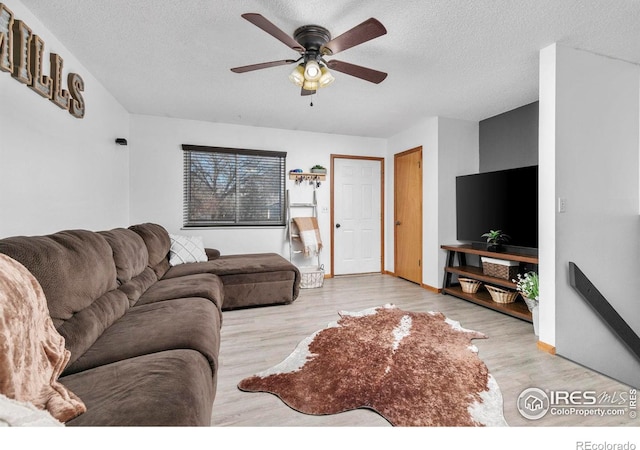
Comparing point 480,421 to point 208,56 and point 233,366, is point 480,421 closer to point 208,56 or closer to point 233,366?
point 233,366

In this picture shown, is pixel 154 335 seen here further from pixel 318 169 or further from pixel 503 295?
pixel 318 169

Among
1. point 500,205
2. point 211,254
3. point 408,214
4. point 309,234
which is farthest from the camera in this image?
point 408,214

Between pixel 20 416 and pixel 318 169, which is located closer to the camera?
pixel 20 416

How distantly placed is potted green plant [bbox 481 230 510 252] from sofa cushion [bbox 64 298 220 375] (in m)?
3.21

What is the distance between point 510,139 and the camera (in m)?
3.89

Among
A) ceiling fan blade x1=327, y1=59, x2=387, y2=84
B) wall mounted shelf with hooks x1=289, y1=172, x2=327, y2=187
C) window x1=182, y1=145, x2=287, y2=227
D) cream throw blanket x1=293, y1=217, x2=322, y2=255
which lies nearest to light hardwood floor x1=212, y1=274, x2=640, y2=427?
cream throw blanket x1=293, y1=217, x2=322, y2=255

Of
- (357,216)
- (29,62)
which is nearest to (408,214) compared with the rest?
(357,216)

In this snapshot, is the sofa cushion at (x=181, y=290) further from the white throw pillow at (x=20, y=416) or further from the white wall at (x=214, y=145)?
the white wall at (x=214, y=145)

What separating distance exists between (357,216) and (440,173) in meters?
1.64

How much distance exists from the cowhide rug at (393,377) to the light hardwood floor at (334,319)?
0.25 feet

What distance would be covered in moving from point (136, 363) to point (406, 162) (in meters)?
4.59

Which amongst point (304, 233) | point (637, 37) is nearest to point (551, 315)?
point (637, 37)

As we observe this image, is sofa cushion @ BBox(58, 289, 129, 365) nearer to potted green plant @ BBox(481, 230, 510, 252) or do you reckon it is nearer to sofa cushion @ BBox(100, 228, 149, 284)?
sofa cushion @ BBox(100, 228, 149, 284)

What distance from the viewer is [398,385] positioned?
72.8 inches
